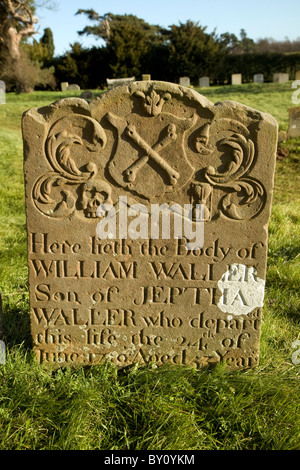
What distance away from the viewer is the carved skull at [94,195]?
2.79 m

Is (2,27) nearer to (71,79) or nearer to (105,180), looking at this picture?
(71,79)

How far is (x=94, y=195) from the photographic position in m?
2.81

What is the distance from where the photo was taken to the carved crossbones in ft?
8.86

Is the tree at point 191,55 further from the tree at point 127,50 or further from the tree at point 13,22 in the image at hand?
the tree at point 13,22

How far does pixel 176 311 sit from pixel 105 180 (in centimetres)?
107

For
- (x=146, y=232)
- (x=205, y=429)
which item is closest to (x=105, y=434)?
(x=205, y=429)

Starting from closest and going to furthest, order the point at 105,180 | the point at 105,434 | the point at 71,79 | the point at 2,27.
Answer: the point at 105,434 < the point at 105,180 < the point at 2,27 < the point at 71,79

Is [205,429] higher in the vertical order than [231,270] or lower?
lower

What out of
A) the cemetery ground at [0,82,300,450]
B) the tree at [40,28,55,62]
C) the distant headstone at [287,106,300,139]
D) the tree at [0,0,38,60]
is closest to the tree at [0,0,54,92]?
the tree at [0,0,38,60]

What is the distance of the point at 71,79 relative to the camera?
29.7m
